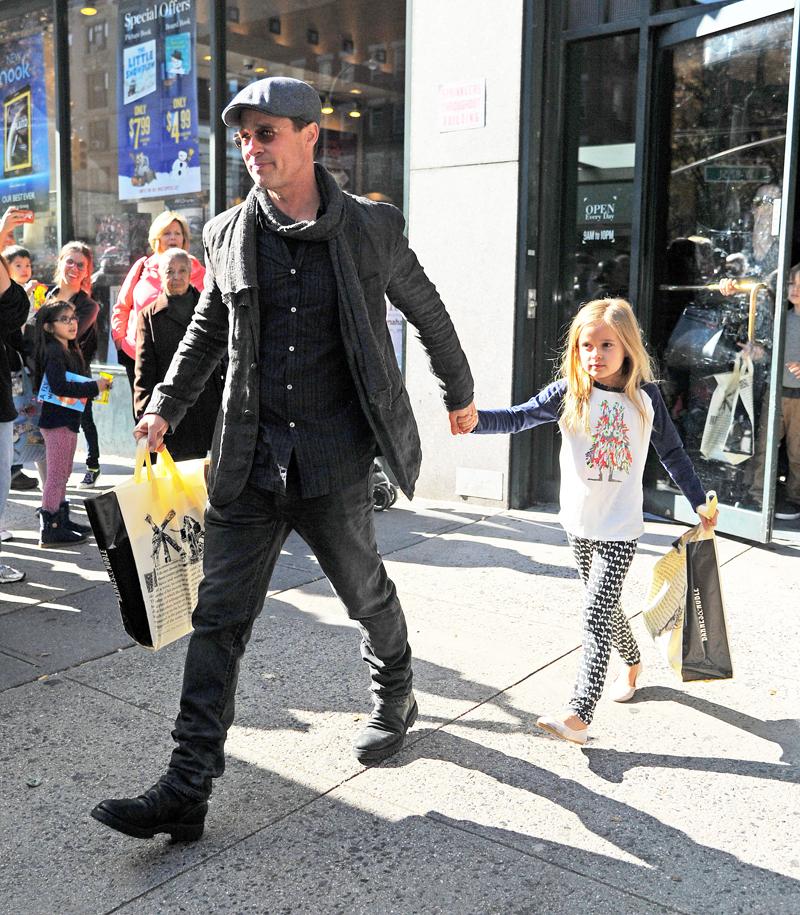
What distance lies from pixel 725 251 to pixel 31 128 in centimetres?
753

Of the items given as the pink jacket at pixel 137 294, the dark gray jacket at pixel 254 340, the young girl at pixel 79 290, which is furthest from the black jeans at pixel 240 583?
the young girl at pixel 79 290

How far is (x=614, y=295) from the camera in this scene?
707cm

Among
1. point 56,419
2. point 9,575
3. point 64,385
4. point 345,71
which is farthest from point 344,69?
point 9,575

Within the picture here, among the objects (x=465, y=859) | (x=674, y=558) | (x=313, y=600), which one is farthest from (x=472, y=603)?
(x=465, y=859)

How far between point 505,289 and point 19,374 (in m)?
3.15

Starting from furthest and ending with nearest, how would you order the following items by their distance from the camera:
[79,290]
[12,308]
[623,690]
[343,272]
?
[79,290]
[12,308]
[623,690]
[343,272]

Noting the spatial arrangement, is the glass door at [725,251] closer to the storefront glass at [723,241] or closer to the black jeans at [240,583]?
the storefront glass at [723,241]

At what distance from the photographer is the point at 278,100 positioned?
2.94 m

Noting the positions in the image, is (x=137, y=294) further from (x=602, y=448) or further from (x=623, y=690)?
(x=623, y=690)

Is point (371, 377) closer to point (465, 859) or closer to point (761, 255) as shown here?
point (465, 859)

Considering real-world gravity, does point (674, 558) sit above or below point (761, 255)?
below

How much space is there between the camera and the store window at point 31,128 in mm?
10727

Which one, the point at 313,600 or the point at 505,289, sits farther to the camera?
the point at 505,289

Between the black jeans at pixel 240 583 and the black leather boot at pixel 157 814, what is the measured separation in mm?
40
